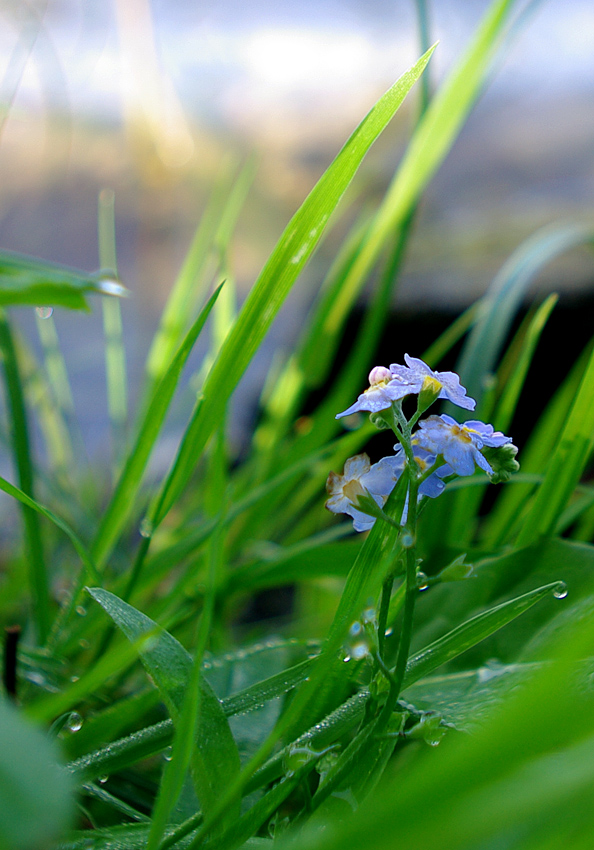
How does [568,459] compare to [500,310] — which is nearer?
[568,459]

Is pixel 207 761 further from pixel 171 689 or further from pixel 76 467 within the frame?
pixel 76 467

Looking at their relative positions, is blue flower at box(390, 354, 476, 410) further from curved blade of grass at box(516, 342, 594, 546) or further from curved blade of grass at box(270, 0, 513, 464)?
curved blade of grass at box(270, 0, 513, 464)

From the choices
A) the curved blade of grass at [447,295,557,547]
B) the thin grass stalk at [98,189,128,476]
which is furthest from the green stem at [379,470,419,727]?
the thin grass stalk at [98,189,128,476]

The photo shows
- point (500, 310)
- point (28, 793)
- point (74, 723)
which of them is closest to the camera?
point (28, 793)

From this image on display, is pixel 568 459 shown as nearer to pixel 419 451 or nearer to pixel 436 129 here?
pixel 419 451

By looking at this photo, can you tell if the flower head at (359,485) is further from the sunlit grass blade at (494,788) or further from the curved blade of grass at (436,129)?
the curved blade of grass at (436,129)

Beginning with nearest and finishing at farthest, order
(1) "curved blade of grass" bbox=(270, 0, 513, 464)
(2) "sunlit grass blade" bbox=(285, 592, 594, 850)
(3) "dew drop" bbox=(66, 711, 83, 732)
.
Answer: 1. (2) "sunlit grass blade" bbox=(285, 592, 594, 850)
2. (3) "dew drop" bbox=(66, 711, 83, 732)
3. (1) "curved blade of grass" bbox=(270, 0, 513, 464)

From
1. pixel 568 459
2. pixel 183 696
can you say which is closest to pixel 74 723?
pixel 183 696
